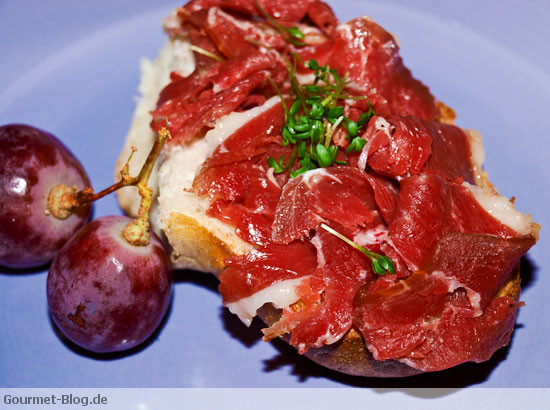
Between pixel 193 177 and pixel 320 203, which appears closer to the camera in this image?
pixel 320 203

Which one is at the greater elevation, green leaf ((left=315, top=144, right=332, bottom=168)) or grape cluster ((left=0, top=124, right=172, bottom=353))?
green leaf ((left=315, top=144, right=332, bottom=168))

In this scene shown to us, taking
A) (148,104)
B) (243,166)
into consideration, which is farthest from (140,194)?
(148,104)

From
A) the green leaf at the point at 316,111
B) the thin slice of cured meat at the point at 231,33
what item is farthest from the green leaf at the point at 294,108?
the thin slice of cured meat at the point at 231,33

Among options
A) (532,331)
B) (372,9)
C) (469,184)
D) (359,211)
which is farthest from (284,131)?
(372,9)

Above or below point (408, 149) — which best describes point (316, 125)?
below

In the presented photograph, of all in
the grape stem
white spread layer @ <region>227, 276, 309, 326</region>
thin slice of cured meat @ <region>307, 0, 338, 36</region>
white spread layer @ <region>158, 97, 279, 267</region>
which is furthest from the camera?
thin slice of cured meat @ <region>307, 0, 338, 36</region>

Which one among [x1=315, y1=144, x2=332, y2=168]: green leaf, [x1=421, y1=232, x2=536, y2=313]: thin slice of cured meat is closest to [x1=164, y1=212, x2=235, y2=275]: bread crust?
[x1=315, y1=144, x2=332, y2=168]: green leaf

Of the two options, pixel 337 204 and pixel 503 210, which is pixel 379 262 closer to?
pixel 337 204

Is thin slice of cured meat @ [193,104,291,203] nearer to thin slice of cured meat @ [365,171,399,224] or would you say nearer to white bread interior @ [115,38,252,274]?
white bread interior @ [115,38,252,274]
